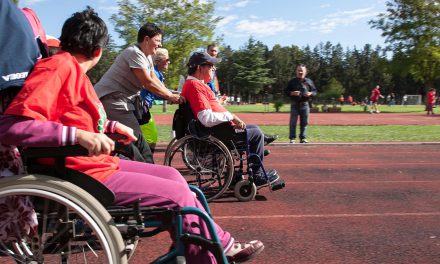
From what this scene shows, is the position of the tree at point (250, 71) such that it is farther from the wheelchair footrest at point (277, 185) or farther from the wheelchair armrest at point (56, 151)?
the wheelchair armrest at point (56, 151)

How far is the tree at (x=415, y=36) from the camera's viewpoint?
121 feet

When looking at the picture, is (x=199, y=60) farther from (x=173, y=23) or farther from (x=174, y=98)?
(x=173, y=23)

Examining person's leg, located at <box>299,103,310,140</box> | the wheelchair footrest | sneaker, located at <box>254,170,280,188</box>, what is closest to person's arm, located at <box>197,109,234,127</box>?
sneaker, located at <box>254,170,280,188</box>

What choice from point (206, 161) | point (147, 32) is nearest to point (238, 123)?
point (206, 161)

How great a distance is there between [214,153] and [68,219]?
295 cm

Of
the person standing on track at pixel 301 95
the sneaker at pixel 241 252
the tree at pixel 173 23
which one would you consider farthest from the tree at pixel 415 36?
the sneaker at pixel 241 252

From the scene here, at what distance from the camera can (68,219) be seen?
2086 mm

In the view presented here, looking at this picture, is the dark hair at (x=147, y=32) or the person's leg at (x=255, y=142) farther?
the person's leg at (x=255, y=142)

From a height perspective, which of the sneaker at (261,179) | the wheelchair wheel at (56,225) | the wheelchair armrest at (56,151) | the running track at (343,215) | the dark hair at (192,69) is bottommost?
the running track at (343,215)

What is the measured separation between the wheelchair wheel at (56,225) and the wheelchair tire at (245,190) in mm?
2923

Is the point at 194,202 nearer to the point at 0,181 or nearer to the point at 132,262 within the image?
the point at 0,181

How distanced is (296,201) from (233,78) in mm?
82642

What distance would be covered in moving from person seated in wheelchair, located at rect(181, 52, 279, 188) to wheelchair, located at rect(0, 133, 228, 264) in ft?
→ 8.68

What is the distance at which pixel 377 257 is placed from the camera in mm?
3369
